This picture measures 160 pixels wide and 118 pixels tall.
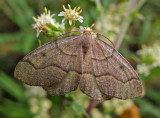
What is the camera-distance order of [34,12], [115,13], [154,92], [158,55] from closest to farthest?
[158,55], [115,13], [154,92], [34,12]

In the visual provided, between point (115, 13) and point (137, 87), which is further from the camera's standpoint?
point (115, 13)

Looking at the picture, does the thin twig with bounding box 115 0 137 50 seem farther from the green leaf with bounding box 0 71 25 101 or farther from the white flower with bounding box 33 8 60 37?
the green leaf with bounding box 0 71 25 101

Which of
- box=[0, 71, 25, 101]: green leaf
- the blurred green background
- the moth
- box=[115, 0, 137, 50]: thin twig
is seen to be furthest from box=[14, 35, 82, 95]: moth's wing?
box=[0, 71, 25, 101]: green leaf

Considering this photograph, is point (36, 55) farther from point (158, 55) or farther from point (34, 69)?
point (158, 55)

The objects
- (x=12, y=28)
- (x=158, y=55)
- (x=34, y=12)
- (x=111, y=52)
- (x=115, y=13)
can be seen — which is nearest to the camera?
(x=111, y=52)

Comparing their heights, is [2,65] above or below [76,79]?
above

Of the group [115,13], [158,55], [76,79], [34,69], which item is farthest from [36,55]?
[115,13]

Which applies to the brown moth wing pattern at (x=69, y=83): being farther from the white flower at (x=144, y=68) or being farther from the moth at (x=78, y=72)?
the white flower at (x=144, y=68)

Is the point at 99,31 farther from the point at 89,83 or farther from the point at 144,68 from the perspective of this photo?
the point at 89,83

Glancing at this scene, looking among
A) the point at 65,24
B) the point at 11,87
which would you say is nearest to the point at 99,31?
the point at 65,24
